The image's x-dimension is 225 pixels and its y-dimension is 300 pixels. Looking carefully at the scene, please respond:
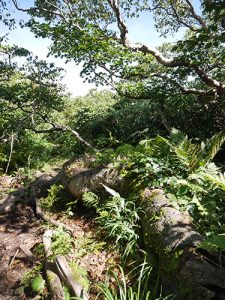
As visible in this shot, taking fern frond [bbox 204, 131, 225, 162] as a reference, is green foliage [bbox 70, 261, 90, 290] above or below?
below

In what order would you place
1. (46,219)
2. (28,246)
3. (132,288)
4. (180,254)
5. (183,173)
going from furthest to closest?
(46,219), (28,246), (183,173), (132,288), (180,254)

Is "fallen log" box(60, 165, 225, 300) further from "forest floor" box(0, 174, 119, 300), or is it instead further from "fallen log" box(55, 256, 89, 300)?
"fallen log" box(55, 256, 89, 300)

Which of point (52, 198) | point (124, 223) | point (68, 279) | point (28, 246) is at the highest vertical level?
point (124, 223)

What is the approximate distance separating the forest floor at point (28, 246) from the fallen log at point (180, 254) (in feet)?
2.48

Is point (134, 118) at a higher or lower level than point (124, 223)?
higher

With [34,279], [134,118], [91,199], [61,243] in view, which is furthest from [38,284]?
[134,118]

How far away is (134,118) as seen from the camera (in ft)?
32.4

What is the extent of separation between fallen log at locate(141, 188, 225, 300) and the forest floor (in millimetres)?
755

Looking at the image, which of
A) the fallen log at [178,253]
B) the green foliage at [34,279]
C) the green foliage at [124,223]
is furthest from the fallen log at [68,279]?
the fallen log at [178,253]

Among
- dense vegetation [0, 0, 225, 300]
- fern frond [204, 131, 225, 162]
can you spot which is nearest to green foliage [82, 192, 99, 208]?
dense vegetation [0, 0, 225, 300]

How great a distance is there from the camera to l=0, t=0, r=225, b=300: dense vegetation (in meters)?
3.94

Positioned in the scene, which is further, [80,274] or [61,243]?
[61,243]

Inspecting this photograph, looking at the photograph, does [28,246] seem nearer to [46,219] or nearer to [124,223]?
[46,219]

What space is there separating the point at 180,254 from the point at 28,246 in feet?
9.03
